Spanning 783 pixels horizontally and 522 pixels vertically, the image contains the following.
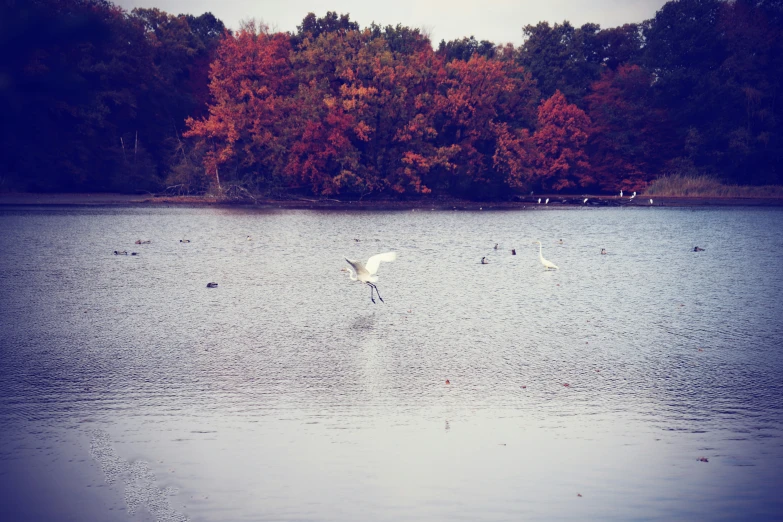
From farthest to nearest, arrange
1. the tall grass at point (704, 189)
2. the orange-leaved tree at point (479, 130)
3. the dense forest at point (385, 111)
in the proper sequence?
the tall grass at point (704, 189)
the orange-leaved tree at point (479, 130)
the dense forest at point (385, 111)

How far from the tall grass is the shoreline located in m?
0.81

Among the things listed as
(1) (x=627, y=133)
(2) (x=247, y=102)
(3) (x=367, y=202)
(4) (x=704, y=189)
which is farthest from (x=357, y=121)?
(4) (x=704, y=189)

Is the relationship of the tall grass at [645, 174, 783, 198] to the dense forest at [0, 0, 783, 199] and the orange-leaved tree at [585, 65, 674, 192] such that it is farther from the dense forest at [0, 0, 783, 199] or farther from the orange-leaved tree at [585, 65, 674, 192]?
the orange-leaved tree at [585, 65, 674, 192]

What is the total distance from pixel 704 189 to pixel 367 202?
27118mm

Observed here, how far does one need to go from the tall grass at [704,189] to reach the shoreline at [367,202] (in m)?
0.81

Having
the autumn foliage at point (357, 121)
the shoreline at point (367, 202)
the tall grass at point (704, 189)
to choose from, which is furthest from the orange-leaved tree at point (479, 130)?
the tall grass at point (704, 189)

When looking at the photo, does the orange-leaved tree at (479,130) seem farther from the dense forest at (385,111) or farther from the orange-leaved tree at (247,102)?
the orange-leaved tree at (247,102)

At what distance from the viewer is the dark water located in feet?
18.8

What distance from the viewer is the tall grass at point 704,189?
59728 mm

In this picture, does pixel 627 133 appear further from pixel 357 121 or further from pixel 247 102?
pixel 247 102

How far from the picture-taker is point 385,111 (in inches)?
2048

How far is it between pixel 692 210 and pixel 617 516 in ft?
156

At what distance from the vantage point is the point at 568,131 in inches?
2414

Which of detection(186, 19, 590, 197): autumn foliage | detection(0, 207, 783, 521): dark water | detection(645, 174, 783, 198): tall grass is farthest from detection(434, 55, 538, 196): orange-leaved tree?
detection(0, 207, 783, 521): dark water
